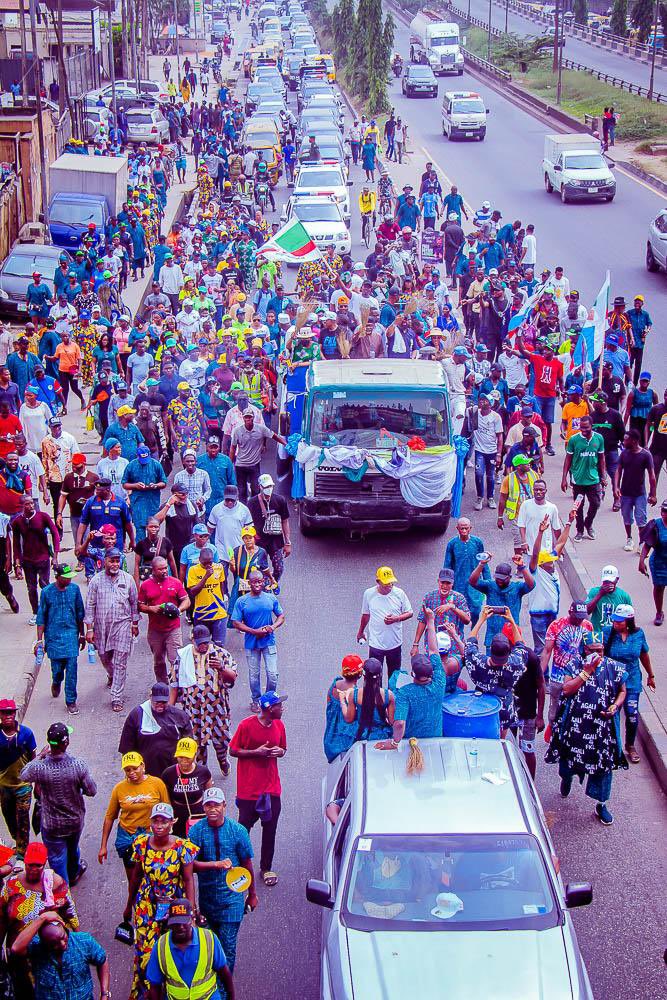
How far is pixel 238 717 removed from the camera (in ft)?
39.8

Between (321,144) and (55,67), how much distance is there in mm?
20924

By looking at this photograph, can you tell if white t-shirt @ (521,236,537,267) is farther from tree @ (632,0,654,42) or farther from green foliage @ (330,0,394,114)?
tree @ (632,0,654,42)

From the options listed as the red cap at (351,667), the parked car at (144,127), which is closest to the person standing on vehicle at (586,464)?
the red cap at (351,667)

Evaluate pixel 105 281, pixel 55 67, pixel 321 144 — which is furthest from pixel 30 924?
pixel 55 67

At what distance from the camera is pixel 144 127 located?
162 ft

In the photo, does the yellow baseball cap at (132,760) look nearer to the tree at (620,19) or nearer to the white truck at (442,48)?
the white truck at (442,48)

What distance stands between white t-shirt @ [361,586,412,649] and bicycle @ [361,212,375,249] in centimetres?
2416

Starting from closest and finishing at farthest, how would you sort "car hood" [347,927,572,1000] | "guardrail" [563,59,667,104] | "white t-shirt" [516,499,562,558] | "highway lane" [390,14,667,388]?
1. "car hood" [347,927,572,1000]
2. "white t-shirt" [516,499,562,558]
3. "highway lane" [390,14,667,388]
4. "guardrail" [563,59,667,104]

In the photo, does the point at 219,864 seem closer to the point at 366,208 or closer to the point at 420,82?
the point at 366,208

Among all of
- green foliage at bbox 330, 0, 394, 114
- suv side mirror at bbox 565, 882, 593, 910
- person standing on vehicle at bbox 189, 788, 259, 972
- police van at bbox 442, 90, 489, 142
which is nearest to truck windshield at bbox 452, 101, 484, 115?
police van at bbox 442, 90, 489, 142

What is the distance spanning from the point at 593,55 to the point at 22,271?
206 ft

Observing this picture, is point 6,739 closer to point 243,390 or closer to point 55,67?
point 243,390

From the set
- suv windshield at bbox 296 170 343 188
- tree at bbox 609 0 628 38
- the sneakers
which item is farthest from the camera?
tree at bbox 609 0 628 38

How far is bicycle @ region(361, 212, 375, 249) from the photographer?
116 feet
